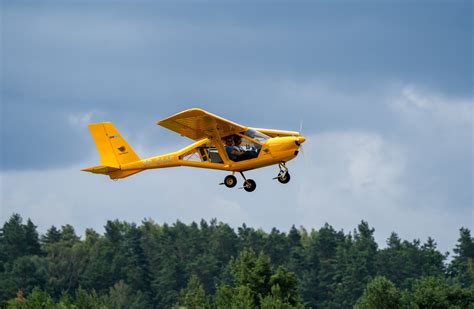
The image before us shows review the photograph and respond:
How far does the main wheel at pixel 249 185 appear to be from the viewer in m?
56.1

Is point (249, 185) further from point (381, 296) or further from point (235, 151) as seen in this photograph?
point (381, 296)

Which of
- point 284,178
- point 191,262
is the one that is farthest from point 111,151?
point 191,262

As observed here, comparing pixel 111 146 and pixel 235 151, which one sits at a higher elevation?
pixel 111 146

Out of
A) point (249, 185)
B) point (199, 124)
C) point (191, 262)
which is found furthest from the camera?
point (191, 262)

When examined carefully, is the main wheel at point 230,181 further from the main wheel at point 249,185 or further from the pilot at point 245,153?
the pilot at point 245,153

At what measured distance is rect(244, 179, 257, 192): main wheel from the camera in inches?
2210

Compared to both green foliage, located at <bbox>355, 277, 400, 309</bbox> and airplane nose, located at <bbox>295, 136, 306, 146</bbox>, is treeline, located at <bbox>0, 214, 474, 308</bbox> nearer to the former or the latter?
green foliage, located at <bbox>355, 277, 400, 309</bbox>

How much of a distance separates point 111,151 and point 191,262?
115 m

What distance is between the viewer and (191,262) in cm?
17412

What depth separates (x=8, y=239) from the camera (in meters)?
186

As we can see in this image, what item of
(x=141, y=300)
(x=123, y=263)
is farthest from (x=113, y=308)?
(x=123, y=263)

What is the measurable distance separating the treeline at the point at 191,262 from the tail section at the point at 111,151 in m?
91.6

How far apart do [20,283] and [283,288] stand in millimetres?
68479

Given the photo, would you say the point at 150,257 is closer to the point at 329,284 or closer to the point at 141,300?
the point at 141,300
